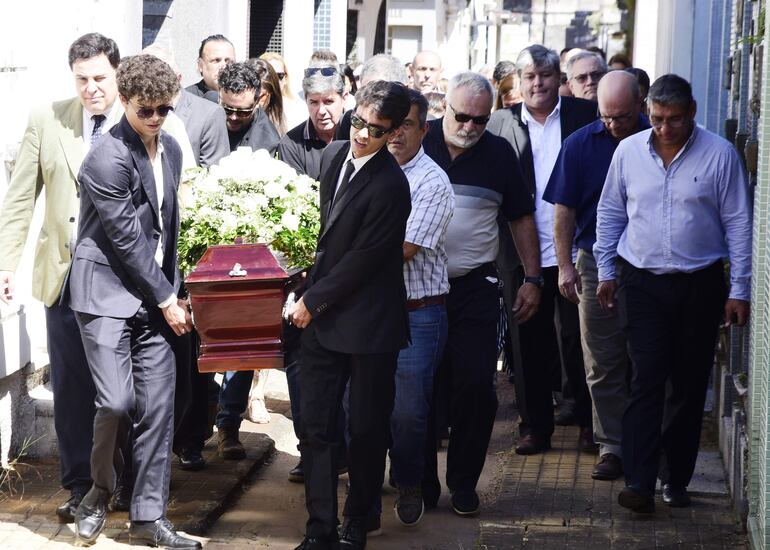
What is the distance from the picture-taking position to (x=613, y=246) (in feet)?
23.4

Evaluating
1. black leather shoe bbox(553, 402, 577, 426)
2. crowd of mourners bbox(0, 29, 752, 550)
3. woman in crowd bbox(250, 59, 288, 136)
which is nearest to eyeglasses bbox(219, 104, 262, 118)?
crowd of mourners bbox(0, 29, 752, 550)

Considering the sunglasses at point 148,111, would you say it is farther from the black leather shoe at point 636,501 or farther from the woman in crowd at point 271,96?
the woman in crowd at point 271,96

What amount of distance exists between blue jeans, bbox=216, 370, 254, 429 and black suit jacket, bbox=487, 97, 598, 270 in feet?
5.20

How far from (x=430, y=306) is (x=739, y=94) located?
10.1 ft

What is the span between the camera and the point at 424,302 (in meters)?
6.48

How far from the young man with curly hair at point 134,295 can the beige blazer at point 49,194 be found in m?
0.44

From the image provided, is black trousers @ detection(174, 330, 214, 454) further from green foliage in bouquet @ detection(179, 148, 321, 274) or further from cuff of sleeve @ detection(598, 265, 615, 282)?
cuff of sleeve @ detection(598, 265, 615, 282)

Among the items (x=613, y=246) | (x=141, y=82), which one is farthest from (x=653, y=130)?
(x=141, y=82)

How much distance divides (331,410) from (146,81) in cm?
156

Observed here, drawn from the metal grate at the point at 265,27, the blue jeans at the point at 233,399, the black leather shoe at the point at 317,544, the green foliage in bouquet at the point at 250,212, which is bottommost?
the black leather shoe at the point at 317,544

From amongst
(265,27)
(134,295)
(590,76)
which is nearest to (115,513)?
(134,295)

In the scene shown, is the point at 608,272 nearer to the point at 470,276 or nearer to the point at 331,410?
the point at 470,276

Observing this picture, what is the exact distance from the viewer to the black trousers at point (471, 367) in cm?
682

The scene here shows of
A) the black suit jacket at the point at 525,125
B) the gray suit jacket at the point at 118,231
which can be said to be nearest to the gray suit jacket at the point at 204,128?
the gray suit jacket at the point at 118,231
